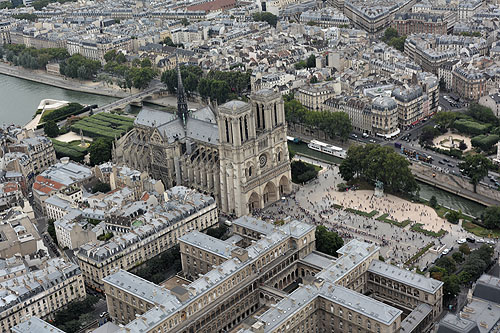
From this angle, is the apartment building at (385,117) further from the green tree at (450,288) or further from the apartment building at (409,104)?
the green tree at (450,288)

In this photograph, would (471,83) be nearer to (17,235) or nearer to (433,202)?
(433,202)

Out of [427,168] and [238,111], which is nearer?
[238,111]

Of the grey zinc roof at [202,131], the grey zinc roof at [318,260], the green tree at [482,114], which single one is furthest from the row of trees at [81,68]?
the grey zinc roof at [318,260]

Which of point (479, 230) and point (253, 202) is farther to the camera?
point (253, 202)

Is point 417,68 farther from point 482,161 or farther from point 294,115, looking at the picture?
point 482,161

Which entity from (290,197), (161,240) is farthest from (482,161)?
(161,240)

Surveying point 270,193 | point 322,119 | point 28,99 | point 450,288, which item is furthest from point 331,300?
point 28,99
